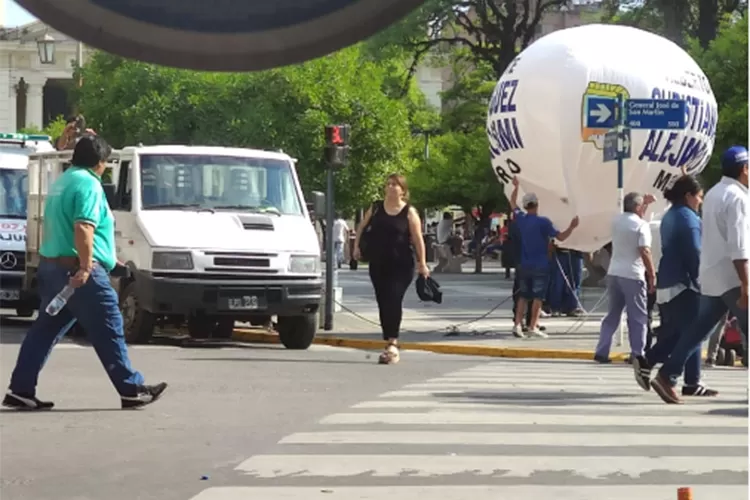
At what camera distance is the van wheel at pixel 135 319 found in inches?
704

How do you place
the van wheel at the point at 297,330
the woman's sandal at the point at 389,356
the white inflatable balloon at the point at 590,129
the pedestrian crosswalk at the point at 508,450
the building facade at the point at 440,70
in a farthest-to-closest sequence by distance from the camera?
the white inflatable balloon at the point at 590,129 → the van wheel at the point at 297,330 → the woman's sandal at the point at 389,356 → the pedestrian crosswalk at the point at 508,450 → the building facade at the point at 440,70

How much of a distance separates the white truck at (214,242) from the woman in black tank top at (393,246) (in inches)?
84.5

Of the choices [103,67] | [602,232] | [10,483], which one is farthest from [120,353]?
[602,232]

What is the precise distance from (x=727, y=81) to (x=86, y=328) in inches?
995

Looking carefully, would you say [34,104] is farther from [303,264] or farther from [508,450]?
[303,264]

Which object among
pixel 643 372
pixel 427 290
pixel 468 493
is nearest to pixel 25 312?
pixel 427 290

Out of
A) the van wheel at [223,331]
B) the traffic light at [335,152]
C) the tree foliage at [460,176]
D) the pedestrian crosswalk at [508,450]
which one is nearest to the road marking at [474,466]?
the pedestrian crosswalk at [508,450]

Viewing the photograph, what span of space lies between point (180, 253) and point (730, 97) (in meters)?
19.5

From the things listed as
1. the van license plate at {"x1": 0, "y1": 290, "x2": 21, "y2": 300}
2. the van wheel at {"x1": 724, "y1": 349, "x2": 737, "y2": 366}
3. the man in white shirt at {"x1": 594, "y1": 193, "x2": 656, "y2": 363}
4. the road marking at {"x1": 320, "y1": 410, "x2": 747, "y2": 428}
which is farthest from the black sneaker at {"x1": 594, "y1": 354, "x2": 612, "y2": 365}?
the van license plate at {"x1": 0, "y1": 290, "x2": 21, "y2": 300}

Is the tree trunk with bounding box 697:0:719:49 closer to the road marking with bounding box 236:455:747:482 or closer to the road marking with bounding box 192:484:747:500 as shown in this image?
the road marking with bounding box 192:484:747:500

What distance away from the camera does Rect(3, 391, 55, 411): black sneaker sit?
35.4 feet

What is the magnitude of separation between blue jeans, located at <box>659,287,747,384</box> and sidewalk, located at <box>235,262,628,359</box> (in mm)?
6227

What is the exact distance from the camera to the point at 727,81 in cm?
3366

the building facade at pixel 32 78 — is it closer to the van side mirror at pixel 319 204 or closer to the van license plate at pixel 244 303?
the van license plate at pixel 244 303
